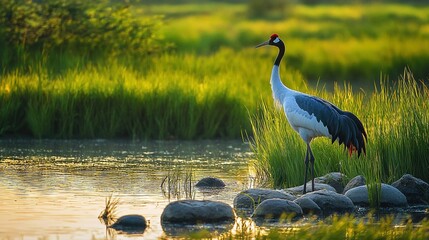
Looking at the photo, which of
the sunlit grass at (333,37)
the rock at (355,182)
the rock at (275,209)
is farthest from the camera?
the sunlit grass at (333,37)

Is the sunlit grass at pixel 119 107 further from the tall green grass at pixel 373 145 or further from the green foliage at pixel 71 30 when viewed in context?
the tall green grass at pixel 373 145

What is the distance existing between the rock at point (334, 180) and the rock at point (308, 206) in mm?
1325

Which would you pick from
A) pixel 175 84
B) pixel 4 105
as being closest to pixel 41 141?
pixel 4 105

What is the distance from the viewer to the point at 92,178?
12.8m

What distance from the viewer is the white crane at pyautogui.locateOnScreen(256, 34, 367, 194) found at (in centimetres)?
1155

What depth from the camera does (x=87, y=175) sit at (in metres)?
13.1

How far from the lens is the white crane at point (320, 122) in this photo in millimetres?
11555

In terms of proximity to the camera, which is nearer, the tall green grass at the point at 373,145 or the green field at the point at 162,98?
the tall green grass at the point at 373,145

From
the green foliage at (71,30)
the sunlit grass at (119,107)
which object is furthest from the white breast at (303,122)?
the green foliage at (71,30)

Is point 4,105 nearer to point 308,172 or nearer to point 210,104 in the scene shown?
point 210,104

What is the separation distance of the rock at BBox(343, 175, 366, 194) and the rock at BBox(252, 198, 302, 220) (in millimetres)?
1396

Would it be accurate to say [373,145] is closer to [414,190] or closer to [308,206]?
[414,190]

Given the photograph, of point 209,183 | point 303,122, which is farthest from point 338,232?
point 209,183

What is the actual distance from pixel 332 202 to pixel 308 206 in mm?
321
